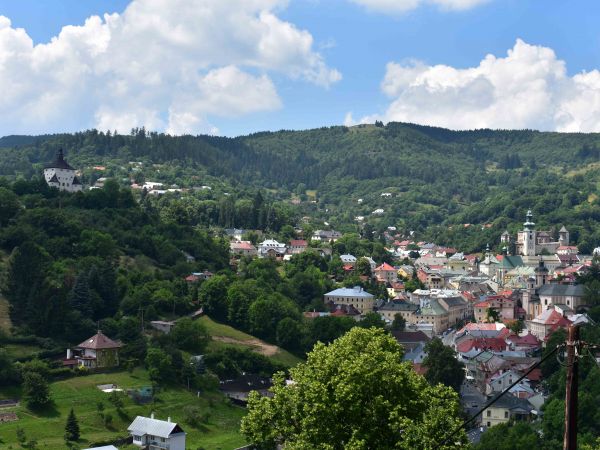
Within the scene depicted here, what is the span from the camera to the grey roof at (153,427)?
162 feet

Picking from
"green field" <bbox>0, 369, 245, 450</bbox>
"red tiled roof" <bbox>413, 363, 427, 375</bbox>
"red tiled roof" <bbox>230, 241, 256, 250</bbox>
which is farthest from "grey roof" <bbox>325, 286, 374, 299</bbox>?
"green field" <bbox>0, 369, 245, 450</bbox>

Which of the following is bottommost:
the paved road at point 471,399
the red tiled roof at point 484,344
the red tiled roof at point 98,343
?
the paved road at point 471,399

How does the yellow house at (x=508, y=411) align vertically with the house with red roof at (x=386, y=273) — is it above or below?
below

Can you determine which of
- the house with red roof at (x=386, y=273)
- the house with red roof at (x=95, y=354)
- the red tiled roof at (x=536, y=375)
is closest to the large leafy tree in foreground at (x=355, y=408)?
the house with red roof at (x=95, y=354)

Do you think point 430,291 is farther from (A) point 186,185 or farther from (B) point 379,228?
(B) point 379,228

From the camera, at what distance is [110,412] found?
5319 centimetres

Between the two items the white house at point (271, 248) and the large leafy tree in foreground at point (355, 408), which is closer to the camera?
the large leafy tree in foreground at point (355, 408)

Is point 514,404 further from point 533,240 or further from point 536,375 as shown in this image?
point 533,240

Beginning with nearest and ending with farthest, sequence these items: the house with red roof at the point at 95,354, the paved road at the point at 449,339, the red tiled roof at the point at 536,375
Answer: the house with red roof at the point at 95,354
the red tiled roof at the point at 536,375
the paved road at the point at 449,339

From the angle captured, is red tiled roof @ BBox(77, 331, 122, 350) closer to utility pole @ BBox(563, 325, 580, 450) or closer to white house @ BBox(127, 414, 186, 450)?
white house @ BBox(127, 414, 186, 450)

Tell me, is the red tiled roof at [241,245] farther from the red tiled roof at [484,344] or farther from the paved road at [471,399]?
the paved road at [471,399]

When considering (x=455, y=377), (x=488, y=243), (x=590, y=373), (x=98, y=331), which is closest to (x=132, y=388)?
(x=98, y=331)

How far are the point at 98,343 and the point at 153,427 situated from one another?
13.0m

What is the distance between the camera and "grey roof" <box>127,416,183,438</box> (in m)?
49.5
